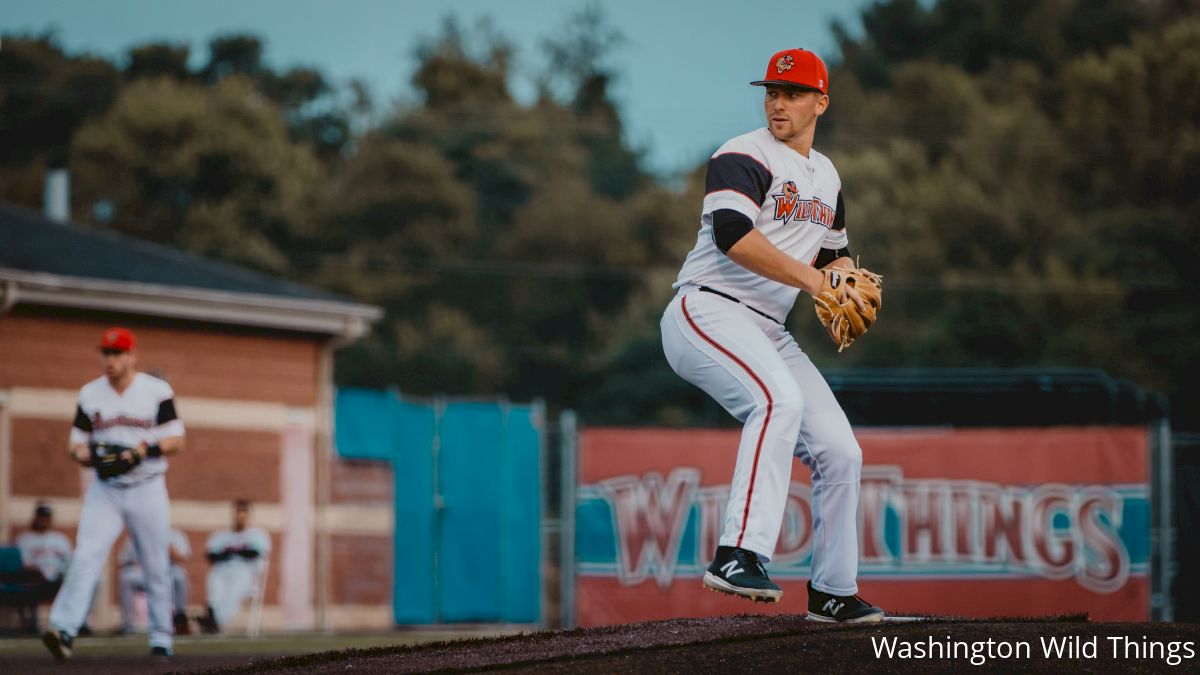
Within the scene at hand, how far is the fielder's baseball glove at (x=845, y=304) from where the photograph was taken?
7.14 metres

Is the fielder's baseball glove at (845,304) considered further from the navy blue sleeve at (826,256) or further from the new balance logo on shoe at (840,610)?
the new balance logo on shoe at (840,610)

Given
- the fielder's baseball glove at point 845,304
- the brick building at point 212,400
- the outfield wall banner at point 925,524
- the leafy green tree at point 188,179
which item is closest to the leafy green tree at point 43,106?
the leafy green tree at point 188,179

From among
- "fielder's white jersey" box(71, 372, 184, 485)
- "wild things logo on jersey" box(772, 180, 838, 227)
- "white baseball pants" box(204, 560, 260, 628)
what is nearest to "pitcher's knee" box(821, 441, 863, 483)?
"wild things logo on jersey" box(772, 180, 838, 227)

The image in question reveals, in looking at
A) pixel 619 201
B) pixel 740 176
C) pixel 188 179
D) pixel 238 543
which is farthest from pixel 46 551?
pixel 619 201

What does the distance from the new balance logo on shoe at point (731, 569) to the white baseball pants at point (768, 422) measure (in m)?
0.08

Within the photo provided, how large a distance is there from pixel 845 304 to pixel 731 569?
1177 mm

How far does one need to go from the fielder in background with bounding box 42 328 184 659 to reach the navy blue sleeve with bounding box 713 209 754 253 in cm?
573

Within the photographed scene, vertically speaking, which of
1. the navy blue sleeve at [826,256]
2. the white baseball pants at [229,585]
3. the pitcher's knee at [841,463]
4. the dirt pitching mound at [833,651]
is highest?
the navy blue sleeve at [826,256]

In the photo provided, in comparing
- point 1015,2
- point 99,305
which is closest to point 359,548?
point 99,305

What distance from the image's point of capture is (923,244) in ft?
162

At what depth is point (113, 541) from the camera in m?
11.5

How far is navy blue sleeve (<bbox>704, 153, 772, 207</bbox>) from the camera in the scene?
7043 mm

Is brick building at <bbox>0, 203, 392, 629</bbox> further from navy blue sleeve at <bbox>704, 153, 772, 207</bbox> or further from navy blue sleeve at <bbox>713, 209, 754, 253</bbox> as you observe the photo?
navy blue sleeve at <bbox>713, 209, 754, 253</bbox>

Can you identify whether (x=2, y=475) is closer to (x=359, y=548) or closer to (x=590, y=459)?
(x=359, y=548)
